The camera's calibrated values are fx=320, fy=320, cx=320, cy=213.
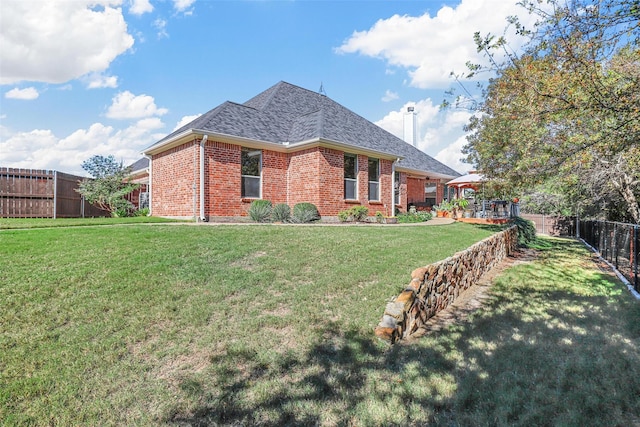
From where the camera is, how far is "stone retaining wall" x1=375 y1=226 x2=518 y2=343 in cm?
409

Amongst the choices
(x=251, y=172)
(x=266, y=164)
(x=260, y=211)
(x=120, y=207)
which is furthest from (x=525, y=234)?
(x=120, y=207)

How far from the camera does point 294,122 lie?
51.8 ft

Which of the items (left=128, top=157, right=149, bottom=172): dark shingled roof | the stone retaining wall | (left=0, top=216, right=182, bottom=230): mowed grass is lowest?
the stone retaining wall

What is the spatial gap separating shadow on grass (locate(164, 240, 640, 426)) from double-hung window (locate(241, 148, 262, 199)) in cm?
960

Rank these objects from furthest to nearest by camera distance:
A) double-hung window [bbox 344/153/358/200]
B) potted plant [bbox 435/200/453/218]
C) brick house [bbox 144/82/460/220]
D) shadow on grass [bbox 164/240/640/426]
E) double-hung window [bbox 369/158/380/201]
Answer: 1. potted plant [bbox 435/200/453/218]
2. double-hung window [bbox 369/158/380/201]
3. double-hung window [bbox 344/153/358/200]
4. brick house [bbox 144/82/460/220]
5. shadow on grass [bbox 164/240/640/426]

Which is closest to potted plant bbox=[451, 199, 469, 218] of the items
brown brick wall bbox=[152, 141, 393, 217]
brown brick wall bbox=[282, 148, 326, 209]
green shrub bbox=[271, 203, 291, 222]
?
brown brick wall bbox=[152, 141, 393, 217]

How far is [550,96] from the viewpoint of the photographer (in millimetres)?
4840

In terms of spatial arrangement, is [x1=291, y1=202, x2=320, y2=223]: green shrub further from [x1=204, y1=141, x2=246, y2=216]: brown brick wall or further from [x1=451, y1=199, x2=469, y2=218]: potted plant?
[x1=451, y1=199, x2=469, y2=218]: potted plant

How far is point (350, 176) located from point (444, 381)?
39.1 feet

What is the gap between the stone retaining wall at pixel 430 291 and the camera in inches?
161

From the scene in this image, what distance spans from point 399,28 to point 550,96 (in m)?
8.57

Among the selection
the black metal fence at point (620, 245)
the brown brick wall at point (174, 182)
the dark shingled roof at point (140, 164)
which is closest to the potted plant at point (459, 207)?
the black metal fence at point (620, 245)

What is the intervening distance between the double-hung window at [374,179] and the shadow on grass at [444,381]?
1117cm

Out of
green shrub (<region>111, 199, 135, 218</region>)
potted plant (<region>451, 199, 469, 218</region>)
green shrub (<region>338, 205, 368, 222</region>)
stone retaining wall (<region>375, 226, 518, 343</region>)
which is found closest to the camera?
stone retaining wall (<region>375, 226, 518, 343</region>)
